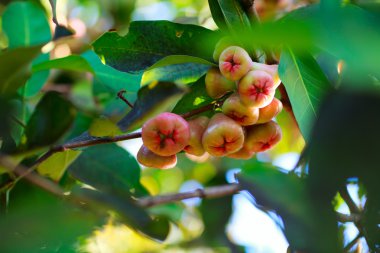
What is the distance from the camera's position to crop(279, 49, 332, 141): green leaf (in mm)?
1021

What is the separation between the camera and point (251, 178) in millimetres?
708

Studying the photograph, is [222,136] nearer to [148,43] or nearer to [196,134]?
[196,134]

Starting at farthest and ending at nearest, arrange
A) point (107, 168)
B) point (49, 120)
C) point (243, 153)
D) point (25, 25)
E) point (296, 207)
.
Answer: point (25, 25)
point (107, 168)
point (243, 153)
point (49, 120)
point (296, 207)

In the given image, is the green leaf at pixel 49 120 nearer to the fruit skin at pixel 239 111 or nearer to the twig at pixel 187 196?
the fruit skin at pixel 239 111

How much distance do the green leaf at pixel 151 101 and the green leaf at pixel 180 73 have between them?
271 mm

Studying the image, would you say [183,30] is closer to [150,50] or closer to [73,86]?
[150,50]

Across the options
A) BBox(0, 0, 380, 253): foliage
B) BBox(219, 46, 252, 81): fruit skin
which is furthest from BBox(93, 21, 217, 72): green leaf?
BBox(219, 46, 252, 81): fruit skin

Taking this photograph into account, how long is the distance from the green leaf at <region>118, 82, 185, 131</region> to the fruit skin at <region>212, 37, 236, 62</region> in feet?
0.69

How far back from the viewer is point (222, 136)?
0.99m

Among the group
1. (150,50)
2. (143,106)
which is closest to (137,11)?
(150,50)

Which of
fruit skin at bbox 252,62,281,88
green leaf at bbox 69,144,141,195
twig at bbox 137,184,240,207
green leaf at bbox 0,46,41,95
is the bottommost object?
twig at bbox 137,184,240,207

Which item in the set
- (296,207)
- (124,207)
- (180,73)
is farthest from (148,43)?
(296,207)

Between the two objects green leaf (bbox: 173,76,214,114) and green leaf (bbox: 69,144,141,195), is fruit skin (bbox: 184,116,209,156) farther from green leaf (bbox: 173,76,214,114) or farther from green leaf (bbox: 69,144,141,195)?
green leaf (bbox: 69,144,141,195)

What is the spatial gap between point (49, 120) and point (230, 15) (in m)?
0.40
